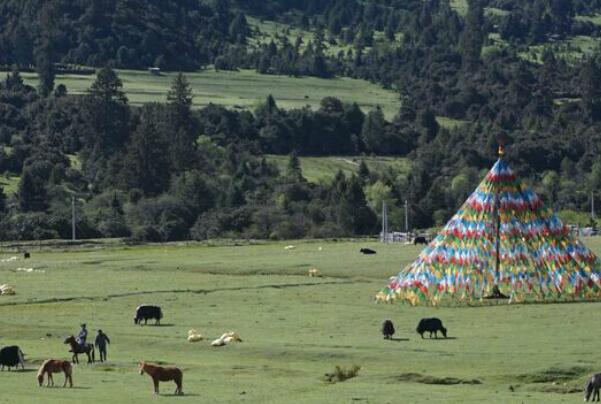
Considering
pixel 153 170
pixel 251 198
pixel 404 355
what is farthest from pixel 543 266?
pixel 153 170

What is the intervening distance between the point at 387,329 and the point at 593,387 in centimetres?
1532

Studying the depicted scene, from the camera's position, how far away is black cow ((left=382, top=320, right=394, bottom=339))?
205ft

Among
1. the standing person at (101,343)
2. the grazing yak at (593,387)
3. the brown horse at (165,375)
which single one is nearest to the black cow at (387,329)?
the standing person at (101,343)

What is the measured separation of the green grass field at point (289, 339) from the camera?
51219 millimetres

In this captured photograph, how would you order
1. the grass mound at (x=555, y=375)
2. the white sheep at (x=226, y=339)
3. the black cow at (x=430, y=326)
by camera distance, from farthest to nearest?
the black cow at (x=430, y=326), the white sheep at (x=226, y=339), the grass mound at (x=555, y=375)

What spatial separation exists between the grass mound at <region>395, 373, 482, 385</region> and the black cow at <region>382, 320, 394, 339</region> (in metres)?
8.28

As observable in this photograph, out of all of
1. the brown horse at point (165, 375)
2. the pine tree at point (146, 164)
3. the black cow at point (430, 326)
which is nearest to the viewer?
the brown horse at point (165, 375)

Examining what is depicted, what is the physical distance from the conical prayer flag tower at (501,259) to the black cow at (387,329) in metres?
13.1

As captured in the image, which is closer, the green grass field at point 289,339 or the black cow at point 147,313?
the green grass field at point 289,339

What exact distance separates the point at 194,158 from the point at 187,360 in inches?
5502

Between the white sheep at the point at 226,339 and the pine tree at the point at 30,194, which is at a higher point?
the white sheep at the point at 226,339

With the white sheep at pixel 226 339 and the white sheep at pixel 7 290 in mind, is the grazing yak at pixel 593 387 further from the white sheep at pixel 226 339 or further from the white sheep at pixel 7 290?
the white sheep at pixel 7 290

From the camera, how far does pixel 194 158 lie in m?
198

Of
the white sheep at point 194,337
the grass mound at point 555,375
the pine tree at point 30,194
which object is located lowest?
the pine tree at point 30,194
